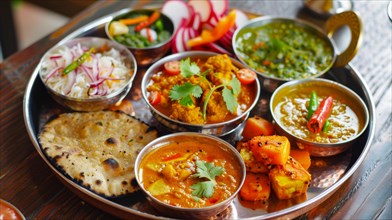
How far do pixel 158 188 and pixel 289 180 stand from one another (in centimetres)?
78

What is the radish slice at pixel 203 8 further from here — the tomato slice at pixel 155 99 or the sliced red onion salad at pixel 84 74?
the tomato slice at pixel 155 99

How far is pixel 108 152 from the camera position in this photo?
3043 mm

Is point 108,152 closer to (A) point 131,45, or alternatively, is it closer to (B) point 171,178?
(B) point 171,178

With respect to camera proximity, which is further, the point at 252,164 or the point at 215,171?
the point at 252,164

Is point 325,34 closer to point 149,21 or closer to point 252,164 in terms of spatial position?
point 149,21

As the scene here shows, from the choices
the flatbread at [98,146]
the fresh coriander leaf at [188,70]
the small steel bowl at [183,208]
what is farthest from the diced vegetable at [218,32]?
the small steel bowl at [183,208]

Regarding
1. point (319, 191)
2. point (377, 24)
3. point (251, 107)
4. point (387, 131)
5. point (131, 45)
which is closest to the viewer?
point (319, 191)

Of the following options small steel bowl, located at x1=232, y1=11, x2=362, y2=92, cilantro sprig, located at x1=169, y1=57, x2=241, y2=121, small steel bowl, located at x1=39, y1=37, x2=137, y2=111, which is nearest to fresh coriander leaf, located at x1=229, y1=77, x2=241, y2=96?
cilantro sprig, located at x1=169, y1=57, x2=241, y2=121

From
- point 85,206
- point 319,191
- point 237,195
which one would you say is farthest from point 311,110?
point 85,206

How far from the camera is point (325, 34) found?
13.7ft

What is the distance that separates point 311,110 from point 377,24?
6.36 ft

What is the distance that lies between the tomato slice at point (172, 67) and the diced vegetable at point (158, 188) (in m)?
1.10

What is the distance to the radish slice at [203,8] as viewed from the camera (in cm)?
422

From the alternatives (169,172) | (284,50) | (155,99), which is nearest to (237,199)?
(169,172)
